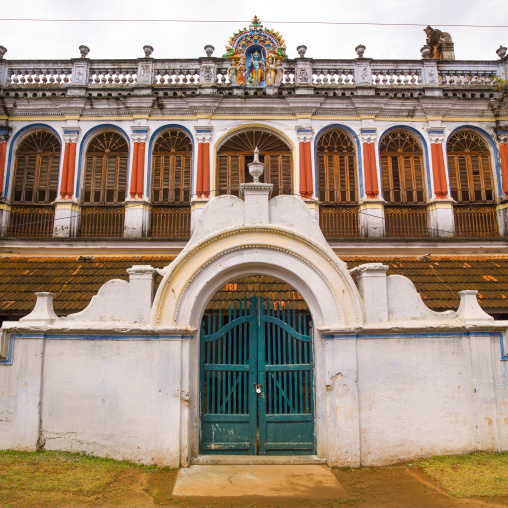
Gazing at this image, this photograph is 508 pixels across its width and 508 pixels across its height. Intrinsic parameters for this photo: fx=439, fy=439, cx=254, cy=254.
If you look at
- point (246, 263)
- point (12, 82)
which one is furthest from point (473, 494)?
point (12, 82)

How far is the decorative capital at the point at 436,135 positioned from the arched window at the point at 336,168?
7.06 ft

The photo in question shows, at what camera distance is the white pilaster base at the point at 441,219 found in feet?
37.9

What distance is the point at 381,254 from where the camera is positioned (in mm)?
11219

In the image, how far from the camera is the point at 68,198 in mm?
11680

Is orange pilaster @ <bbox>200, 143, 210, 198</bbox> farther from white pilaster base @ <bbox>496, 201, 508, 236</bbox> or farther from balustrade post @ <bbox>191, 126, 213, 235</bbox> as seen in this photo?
white pilaster base @ <bbox>496, 201, 508, 236</bbox>

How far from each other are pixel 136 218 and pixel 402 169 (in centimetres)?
740

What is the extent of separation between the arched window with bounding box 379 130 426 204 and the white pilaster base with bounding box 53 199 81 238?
8357mm

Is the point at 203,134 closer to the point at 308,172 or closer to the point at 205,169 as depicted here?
the point at 205,169

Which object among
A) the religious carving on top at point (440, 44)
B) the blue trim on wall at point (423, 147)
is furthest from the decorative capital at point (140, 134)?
the religious carving on top at point (440, 44)

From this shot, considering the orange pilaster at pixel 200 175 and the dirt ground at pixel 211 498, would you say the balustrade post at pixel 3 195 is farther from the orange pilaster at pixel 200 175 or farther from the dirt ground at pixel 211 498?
the dirt ground at pixel 211 498

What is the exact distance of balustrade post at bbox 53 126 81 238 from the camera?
1147 centimetres

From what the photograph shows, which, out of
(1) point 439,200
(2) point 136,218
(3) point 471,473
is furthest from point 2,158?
(3) point 471,473

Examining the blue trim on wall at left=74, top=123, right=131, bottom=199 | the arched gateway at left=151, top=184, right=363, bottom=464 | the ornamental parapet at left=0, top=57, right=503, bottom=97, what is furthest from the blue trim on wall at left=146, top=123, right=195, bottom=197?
the arched gateway at left=151, top=184, right=363, bottom=464

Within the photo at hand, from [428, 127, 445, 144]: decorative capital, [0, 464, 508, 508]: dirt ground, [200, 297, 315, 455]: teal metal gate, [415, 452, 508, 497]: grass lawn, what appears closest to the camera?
[0, 464, 508, 508]: dirt ground
